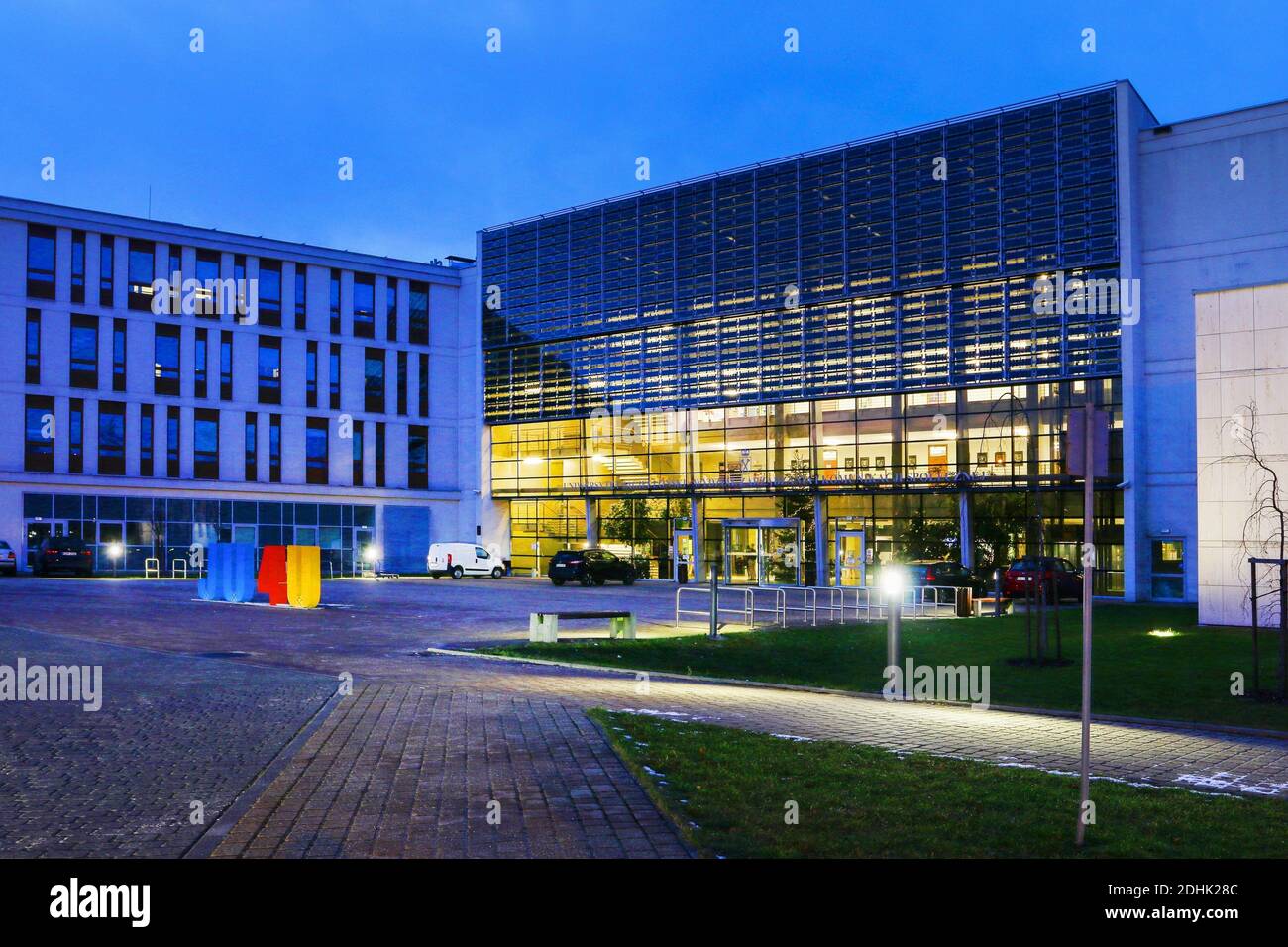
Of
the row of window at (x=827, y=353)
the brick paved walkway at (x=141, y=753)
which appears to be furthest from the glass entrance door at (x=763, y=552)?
the brick paved walkway at (x=141, y=753)

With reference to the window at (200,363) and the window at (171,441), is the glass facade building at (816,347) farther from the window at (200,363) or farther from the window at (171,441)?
the window at (171,441)

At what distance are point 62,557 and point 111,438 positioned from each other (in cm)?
916

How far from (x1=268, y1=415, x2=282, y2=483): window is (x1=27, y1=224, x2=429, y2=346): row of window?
5085 mm

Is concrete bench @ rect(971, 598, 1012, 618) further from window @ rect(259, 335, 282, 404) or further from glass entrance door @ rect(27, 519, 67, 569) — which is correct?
window @ rect(259, 335, 282, 404)

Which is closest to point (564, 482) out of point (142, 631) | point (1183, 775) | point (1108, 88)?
point (1108, 88)

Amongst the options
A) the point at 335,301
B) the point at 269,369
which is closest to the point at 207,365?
the point at 269,369

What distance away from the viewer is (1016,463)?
4141cm

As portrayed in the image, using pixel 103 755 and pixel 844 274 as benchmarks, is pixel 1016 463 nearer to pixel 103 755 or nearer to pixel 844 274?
pixel 844 274

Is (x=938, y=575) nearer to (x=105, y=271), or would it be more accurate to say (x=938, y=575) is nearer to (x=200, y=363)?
(x=200, y=363)

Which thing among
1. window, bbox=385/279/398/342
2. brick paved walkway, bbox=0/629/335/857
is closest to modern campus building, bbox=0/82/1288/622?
window, bbox=385/279/398/342

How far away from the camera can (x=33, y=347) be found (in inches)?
2029

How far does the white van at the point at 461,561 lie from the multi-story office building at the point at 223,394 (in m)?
7.57

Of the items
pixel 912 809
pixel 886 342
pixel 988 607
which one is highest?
pixel 886 342

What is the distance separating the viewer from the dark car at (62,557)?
46000 millimetres
